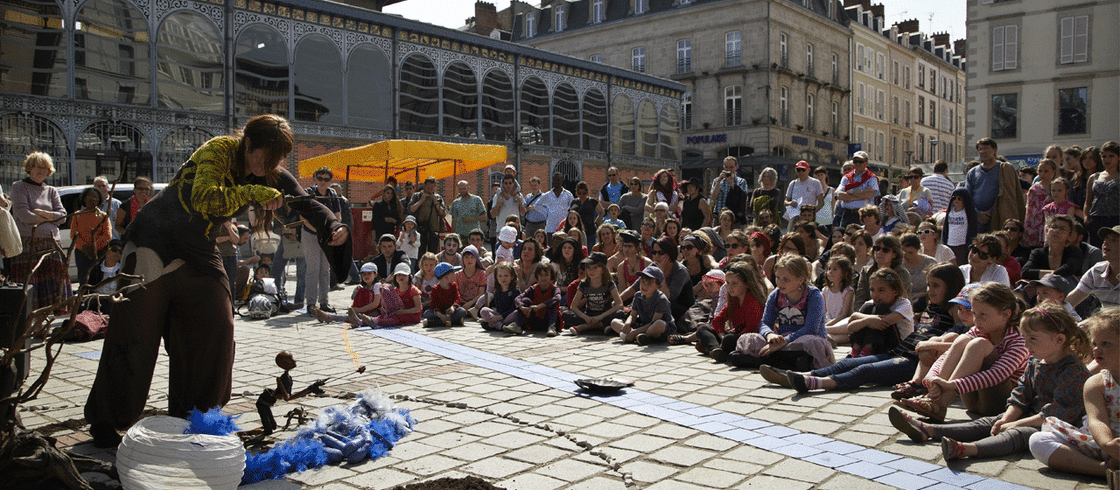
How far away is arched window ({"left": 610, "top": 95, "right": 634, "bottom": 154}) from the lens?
102ft

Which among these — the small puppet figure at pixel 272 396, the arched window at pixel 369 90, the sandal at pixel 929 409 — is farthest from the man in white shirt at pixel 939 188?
the arched window at pixel 369 90

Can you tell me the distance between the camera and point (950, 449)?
390 cm

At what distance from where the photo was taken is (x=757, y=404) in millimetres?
5293

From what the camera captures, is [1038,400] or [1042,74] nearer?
[1038,400]

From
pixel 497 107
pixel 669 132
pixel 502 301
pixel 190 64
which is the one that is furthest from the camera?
pixel 669 132

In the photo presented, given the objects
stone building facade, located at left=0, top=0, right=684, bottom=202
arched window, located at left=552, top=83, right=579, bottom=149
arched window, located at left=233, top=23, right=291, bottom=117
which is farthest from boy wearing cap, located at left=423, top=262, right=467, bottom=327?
arched window, located at left=552, top=83, right=579, bottom=149

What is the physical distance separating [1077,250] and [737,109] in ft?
122

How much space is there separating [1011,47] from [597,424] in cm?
3412

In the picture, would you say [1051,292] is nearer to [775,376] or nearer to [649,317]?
[775,376]

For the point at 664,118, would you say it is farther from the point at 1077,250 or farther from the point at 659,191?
the point at 1077,250

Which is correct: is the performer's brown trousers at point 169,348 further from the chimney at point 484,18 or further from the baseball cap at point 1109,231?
the chimney at point 484,18

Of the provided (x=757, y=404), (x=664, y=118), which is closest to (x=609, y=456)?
(x=757, y=404)

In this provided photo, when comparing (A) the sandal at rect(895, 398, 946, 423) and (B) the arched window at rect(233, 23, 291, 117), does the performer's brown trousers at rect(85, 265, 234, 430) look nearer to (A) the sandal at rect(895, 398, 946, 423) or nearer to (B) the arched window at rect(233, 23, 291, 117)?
(A) the sandal at rect(895, 398, 946, 423)

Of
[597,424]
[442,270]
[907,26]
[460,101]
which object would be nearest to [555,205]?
[442,270]
